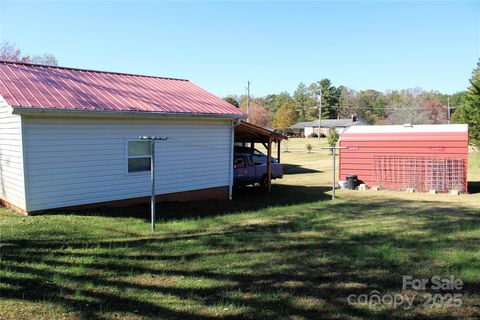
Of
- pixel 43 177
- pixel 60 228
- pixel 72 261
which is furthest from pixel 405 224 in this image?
pixel 43 177

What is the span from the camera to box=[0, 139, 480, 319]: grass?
13.2 feet

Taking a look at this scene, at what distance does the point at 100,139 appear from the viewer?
397 inches

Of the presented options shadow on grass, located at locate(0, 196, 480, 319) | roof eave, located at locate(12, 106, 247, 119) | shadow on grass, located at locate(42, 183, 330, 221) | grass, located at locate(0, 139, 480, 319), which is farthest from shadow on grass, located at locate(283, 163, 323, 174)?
shadow on grass, located at locate(0, 196, 480, 319)

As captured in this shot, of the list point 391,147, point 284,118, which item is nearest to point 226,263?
point 391,147

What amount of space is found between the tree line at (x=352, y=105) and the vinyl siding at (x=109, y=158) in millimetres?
59162

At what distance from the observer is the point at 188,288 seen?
14.8ft

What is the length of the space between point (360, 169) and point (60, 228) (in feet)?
47.3

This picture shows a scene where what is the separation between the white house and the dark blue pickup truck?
2.44 m

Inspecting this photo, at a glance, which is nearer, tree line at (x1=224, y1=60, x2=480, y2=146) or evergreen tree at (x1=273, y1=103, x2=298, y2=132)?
tree line at (x1=224, y1=60, x2=480, y2=146)

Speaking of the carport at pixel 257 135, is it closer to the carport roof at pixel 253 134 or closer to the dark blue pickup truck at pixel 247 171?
the carport roof at pixel 253 134

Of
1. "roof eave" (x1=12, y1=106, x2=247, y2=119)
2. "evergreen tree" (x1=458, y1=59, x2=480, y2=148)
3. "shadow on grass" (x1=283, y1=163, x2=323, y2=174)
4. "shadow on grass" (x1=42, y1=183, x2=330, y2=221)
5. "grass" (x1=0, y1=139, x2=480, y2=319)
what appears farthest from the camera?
"evergreen tree" (x1=458, y1=59, x2=480, y2=148)

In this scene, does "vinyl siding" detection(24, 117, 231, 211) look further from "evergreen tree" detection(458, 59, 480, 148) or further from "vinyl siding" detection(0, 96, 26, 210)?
"evergreen tree" detection(458, 59, 480, 148)

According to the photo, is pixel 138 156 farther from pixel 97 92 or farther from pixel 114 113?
pixel 97 92

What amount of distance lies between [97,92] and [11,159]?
2.74 m
